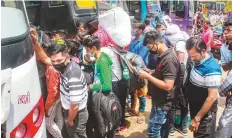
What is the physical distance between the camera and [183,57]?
3.83m

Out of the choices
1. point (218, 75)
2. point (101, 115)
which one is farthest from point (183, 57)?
point (101, 115)

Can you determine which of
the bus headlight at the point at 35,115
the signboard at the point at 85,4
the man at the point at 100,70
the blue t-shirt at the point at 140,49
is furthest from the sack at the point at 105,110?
the signboard at the point at 85,4

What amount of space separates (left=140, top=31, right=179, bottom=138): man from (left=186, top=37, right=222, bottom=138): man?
19 centimetres

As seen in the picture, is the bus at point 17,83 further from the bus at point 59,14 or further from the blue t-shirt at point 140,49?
the bus at point 59,14

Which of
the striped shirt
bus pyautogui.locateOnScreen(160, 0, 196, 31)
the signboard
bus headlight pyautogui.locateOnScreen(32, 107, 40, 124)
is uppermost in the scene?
bus headlight pyautogui.locateOnScreen(32, 107, 40, 124)

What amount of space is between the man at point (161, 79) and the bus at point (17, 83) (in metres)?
1.49

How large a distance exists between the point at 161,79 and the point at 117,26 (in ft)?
4.21

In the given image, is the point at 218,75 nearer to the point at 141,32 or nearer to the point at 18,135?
the point at 18,135

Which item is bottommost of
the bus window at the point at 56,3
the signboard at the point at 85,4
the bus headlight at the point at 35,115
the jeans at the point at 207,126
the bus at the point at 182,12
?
the bus at the point at 182,12

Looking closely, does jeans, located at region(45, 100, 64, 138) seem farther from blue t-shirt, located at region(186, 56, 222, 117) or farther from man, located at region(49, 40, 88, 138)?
blue t-shirt, located at region(186, 56, 222, 117)

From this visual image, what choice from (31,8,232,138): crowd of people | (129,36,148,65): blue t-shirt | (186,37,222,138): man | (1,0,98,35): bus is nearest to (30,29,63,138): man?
(31,8,232,138): crowd of people

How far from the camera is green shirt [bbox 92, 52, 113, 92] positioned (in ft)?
9.59

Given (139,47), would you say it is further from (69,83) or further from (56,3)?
(69,83)

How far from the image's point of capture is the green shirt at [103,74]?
2922 mm
